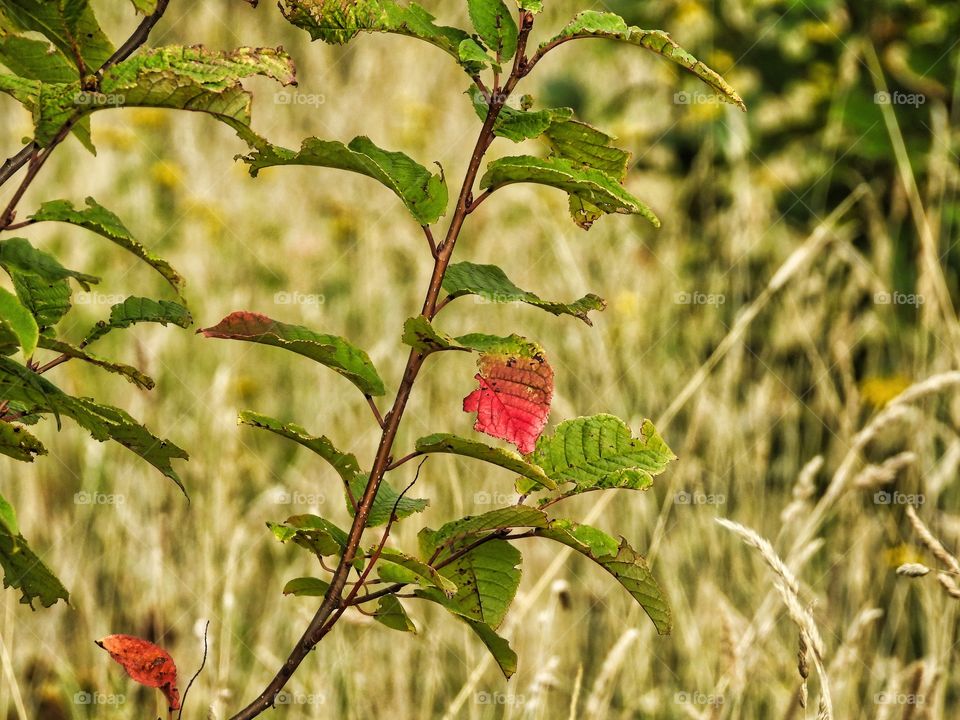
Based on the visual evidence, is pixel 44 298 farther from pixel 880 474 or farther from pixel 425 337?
pixel 880 474

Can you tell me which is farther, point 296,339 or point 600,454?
point 600,454

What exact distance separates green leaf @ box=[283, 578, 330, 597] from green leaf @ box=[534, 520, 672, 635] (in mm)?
209

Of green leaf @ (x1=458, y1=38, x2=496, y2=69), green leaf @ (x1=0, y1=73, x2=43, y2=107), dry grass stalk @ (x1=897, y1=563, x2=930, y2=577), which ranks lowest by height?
dry grass stalk @ (x1=897, y1=563, x2=930, y2=577)

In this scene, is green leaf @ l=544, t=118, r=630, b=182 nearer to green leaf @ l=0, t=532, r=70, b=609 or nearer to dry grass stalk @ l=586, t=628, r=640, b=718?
green leaf @ l=0, t=532, r=70, b=609

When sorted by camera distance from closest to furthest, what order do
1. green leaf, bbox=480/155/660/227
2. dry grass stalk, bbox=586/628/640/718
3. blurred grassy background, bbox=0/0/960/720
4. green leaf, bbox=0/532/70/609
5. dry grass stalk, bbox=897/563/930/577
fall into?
green leaf, bbox=480/155/660/227, green leaf, bbox=0/532/70/609, dry grass stalk, bbox=897/563/930/577, dry grass stalk, bbox=586/628/640/718, blurred grassy background, bbox=0/0/960/720

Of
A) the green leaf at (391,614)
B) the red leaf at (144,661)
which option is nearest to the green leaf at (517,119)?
the green leaf at (391,614)

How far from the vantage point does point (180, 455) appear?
889mm

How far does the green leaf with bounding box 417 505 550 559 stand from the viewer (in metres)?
0.83

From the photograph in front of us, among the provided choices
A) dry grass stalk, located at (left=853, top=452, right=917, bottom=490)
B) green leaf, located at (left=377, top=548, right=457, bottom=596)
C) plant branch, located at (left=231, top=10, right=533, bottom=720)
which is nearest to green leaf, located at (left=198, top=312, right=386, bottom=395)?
plant branch, located at (left=231, top=10, right=533, bottom=720)

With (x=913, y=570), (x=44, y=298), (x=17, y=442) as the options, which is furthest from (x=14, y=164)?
(x=913, y=570)

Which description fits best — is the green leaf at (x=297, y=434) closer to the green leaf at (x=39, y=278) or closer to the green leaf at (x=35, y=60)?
the green leaf at (x=39, y=278)

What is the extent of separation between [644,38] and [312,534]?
446 mm

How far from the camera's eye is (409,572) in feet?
2.85

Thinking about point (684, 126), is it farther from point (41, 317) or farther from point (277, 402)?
point (41, 317)
